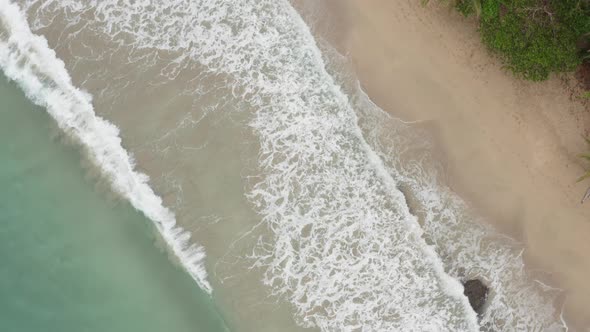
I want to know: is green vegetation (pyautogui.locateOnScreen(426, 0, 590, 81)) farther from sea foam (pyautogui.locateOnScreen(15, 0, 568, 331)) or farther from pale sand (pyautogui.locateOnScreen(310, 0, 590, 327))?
sea foam (pyautogui.locateOnScreen(15, 0, 568, 331))

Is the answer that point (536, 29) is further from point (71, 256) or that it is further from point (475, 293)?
point (71, 256)

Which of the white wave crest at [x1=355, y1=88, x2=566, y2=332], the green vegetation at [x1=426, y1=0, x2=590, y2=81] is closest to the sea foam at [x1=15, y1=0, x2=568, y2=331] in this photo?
the white wave crest at [x1=355, y1=88, x2=566, y2=332]

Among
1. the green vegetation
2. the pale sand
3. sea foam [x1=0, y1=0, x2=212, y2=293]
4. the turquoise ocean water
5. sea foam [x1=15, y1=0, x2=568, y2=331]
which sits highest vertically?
the green vegetation

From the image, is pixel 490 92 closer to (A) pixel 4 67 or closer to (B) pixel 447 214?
(B) pixel 447 214

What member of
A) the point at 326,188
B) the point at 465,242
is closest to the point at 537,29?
the point at 465,242

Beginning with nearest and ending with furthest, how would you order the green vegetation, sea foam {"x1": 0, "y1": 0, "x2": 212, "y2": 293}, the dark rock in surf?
1. the green vegetation
2. sea foam {"x1": 0, "y1": 0, "x2": 212, "y2": 293}
3. the dark rock in surf

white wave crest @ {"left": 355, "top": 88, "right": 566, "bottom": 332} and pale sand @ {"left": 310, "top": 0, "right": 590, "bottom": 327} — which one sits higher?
pale sand @ {"left": 310, "top": 0, "right": 590, "bottom": 327}

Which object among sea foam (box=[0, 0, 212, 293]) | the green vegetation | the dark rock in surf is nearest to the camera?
the green vegetation

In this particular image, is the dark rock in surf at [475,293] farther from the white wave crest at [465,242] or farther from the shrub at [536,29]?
the shrub at [536,29]
